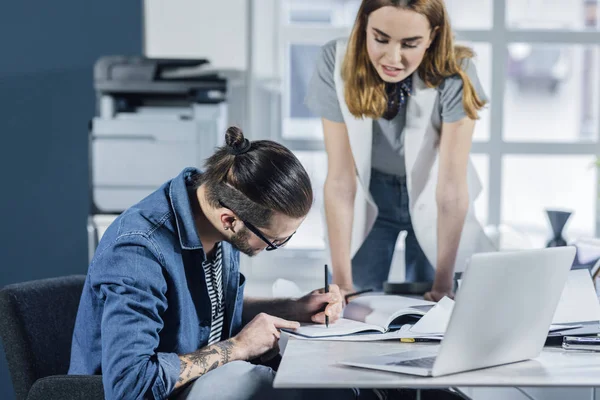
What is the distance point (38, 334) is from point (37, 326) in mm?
20

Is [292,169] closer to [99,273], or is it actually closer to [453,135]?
[99,273]

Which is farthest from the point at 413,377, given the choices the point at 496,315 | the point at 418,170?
the point at 418,170

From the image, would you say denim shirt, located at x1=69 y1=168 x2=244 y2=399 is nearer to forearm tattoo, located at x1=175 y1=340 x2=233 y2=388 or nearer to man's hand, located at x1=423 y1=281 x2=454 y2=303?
forearm tattoo, located at x1=175 y1=340 x2=233 y2=388

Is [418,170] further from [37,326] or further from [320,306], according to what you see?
[37,326]

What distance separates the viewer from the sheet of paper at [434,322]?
1662 millimetres

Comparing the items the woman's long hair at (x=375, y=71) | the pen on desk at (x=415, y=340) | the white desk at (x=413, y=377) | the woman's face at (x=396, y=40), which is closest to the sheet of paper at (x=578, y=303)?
the white desk at (x=413, y=377)

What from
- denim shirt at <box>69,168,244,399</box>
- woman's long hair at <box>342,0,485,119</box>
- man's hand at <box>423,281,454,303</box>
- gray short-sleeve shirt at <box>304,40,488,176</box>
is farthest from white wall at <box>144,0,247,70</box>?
denim shirt at <box>69,168,244,399</box>

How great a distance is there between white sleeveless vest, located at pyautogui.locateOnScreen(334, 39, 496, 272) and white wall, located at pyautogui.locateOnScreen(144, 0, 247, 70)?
80cm

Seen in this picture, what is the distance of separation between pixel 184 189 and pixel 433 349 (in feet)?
2.06

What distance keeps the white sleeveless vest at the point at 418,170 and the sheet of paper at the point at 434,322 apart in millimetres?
869

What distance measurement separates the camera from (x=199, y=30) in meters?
3.30

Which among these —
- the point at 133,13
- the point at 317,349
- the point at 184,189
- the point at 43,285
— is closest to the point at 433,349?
the point at 317,349

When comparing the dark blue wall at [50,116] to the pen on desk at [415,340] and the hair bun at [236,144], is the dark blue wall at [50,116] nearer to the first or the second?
the hair bun at [236,144]

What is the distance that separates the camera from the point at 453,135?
99.8 inches
